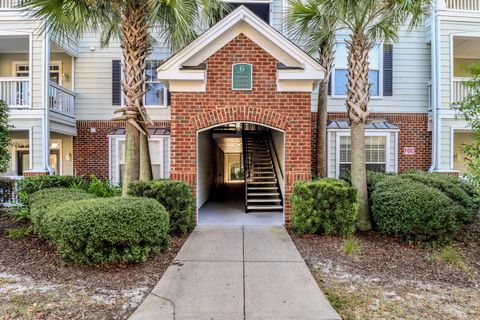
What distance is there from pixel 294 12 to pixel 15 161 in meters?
14.0

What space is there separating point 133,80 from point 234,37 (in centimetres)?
274

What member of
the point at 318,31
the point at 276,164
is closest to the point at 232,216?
the point at 276,164

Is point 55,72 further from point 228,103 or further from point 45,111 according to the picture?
point 228,103

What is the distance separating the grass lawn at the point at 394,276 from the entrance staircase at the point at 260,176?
2552mm

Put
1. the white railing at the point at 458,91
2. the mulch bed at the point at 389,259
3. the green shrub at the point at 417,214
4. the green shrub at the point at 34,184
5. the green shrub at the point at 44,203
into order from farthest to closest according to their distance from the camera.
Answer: the white railing at the point at 458,91 < the green shrub at the point at 34,184 < the green shrub at the point at 417,214 < the green shrub at the point at 44,203 < the mulch bed at the point at 389,259

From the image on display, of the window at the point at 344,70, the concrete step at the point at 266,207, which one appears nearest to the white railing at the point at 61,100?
the concrete step at the point at 266,207

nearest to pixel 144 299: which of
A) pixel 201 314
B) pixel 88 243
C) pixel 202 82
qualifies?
pixel 201 314

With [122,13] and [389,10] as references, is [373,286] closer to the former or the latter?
[389,10]

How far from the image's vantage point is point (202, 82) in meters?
7.67

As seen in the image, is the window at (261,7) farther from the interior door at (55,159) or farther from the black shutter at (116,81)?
the interior door at (55,159)

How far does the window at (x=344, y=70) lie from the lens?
40.3 ft

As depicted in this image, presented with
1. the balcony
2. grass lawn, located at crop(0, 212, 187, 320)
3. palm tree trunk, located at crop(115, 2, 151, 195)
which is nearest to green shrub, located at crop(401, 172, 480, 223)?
grass lawn, located at crop(0, 212, 187, 320)

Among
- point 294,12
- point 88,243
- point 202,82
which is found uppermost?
point 294,12

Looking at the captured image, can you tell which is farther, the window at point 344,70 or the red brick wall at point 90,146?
the red brick wall at point 90,146
